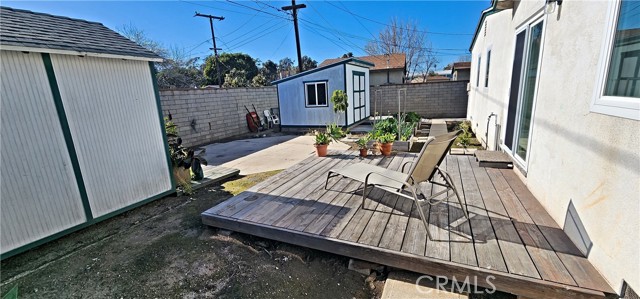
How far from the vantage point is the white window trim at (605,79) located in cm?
147

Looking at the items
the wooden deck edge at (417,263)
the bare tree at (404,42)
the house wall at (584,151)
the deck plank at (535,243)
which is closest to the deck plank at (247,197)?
the wooden deck edge at (417,263)

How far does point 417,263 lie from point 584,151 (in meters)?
1.35

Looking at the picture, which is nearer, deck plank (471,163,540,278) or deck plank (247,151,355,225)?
deck plank (471,163,540,278)

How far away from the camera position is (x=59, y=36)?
116 inches

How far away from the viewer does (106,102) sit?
3.20 meters

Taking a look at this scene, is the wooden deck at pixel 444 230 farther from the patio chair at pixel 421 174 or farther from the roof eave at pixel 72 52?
the roof eave at pixel 72 52

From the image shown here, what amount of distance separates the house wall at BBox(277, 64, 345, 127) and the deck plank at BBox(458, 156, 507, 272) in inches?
271

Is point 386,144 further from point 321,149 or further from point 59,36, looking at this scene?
point 59,36

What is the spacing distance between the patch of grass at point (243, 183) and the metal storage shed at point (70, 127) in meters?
1.01

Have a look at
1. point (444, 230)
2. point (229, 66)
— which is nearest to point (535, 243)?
point (444, 230)

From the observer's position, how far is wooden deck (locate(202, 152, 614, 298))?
166 cm

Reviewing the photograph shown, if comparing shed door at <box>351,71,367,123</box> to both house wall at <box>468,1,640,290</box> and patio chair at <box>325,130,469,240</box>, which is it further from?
patio chair at <box>325,130,469,240</box>

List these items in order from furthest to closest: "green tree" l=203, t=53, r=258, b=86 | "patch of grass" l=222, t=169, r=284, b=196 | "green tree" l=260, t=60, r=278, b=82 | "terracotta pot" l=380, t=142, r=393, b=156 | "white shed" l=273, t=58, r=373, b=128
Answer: "green tree" l=260, t=60, r=278, b=82 → "green tree" l=203, t=53, r=258, b=86 → "white shed" l=273, t=58, r=373, b=128 → "terracotta pot" l=380, t=142, r=393, b=156 → "patch of grass" l=222, t=169, r=284, b=196

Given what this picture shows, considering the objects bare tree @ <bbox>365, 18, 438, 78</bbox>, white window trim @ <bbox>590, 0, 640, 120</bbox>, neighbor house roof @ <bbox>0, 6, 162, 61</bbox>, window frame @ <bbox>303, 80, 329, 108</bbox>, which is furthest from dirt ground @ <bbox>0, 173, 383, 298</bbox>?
bare tree @ <bbox>365, 18, 438, 78</bbox>
